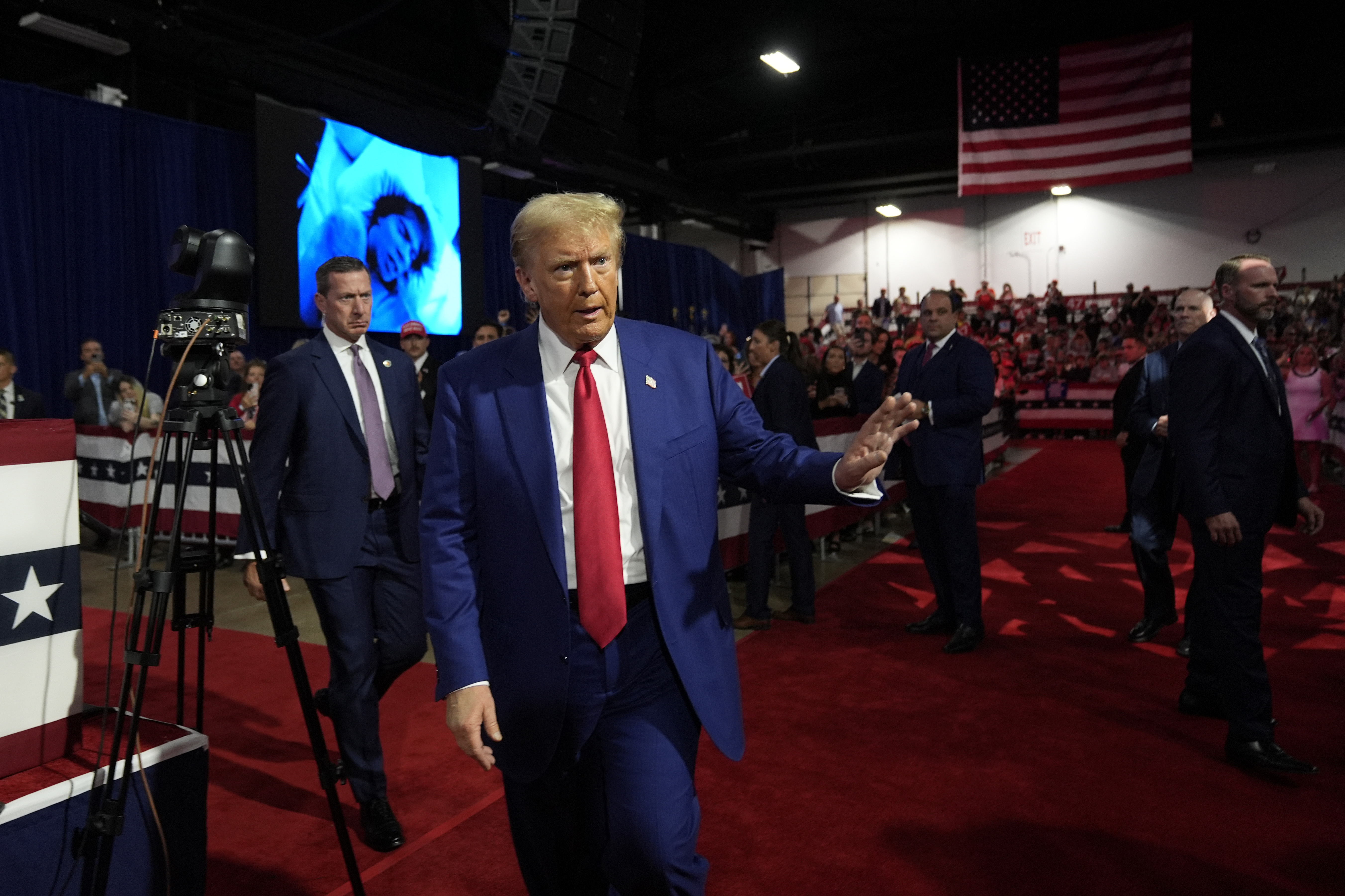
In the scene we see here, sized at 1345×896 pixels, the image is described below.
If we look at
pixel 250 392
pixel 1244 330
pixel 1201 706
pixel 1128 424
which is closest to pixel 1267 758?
pixel 1201 706

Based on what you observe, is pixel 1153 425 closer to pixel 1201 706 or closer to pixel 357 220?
pixel 1201 706

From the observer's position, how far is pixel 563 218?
168 centimetres

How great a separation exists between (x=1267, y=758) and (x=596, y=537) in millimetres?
2684

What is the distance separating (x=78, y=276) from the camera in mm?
9008

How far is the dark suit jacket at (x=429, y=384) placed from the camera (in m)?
5.92

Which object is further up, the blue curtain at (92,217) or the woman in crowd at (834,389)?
the blue curtain at (92,217)

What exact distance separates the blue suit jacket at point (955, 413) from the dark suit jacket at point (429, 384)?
9.86ft

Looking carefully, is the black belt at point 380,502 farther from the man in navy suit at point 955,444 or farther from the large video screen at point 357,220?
the large video screen at point 357,220

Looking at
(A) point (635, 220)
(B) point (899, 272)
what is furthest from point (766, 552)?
(B) point (899, 272)

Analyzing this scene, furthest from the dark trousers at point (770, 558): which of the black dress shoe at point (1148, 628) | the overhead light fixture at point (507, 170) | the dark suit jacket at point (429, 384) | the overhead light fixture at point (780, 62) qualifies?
the overhead light fixture at point (780, 62)

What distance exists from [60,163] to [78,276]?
1064 millimetres

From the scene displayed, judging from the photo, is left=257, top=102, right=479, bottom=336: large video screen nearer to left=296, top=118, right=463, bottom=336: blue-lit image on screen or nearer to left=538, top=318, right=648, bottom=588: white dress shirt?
left=296, top=118, right=463, bottom=336: blue-lit image on screen

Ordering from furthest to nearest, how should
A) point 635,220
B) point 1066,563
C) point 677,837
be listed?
point 635,220, point 1066,563, point 677,837

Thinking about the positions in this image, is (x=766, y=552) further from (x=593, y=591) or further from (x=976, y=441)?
(x=593, y=591)
